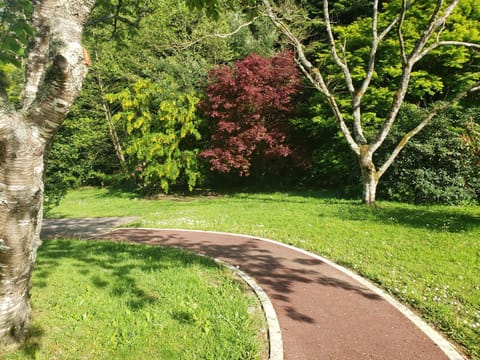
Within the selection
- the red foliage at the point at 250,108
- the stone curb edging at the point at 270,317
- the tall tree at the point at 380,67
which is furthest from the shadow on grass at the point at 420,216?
the red foliage at the point at 250,108

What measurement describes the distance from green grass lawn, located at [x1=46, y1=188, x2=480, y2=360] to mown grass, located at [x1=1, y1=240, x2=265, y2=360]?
2705mm

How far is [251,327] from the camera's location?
3912 mm

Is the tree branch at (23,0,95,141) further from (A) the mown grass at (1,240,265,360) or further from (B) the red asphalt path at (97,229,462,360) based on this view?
(B) the red asphalt path at (97,229,462,360)

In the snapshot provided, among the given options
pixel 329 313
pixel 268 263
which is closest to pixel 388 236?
pixel 268 263

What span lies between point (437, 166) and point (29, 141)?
13865 mm

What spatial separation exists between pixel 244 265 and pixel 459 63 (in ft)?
49.3

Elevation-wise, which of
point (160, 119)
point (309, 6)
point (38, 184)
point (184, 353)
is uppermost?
point (309, 6)

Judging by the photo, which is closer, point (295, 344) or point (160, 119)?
point (295, 344)

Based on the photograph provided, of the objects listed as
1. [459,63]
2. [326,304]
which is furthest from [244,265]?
[459,63]

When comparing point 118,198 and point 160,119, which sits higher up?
point 160,119

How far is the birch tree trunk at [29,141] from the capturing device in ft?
8.62

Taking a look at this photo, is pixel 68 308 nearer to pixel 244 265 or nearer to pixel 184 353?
pixel 184 353

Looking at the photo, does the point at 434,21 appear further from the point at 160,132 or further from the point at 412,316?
the point at 160,132

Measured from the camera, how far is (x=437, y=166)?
469 inches
